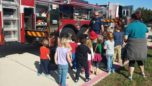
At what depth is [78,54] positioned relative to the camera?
7.14 m

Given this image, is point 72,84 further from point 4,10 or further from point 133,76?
point 4,10

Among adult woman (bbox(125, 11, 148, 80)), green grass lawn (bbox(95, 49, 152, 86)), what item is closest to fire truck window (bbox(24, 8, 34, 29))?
green grass lawn (bbox(95, 49, 152, 86))

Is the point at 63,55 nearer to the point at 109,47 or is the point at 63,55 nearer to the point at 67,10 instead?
the point at 109,47

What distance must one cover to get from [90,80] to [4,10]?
3467mm

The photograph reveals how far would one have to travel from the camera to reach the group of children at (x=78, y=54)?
656cm

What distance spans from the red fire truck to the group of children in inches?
55.2

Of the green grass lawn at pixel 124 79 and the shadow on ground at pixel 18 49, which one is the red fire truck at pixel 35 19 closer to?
the shadow on ground at pixel 18 49

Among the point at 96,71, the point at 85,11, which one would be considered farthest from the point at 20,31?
the point at 85,11

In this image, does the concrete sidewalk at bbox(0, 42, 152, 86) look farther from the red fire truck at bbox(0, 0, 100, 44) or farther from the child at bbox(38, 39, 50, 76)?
the red fire truck at bbox(0, 0, 100, 44)

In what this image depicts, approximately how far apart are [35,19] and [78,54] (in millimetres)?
3145

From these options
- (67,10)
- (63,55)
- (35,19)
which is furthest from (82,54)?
(67,10)

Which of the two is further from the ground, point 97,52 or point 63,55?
point 63,55

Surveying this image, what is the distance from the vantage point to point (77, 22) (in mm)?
11375

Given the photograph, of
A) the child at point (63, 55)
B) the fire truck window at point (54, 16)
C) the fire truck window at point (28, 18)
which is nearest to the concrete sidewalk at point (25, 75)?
the child at point (63, 55)
